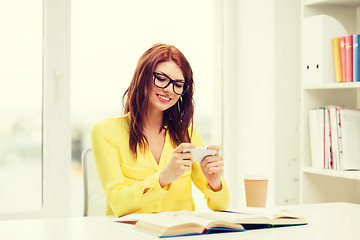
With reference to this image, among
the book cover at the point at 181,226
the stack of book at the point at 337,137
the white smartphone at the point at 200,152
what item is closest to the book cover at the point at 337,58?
the stack of book at the point at 337,137

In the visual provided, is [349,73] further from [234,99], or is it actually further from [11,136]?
[11,136]

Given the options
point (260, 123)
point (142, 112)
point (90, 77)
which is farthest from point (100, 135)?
point (260, 123)

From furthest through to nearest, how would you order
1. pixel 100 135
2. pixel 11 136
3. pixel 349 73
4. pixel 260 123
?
pixel 260 123 < pixel 11 136 < pixel 349 73 < pixel 100 135

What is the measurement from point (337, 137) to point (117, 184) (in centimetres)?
124

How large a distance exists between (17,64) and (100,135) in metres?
1.24

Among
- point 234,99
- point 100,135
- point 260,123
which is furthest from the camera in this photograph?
point 234,99

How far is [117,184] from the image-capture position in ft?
5.86

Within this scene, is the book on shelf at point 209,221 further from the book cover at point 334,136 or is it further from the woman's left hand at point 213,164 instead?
the book cover at point 334,136

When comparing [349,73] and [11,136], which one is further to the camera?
[11,136]

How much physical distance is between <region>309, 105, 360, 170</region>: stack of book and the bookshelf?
8cm

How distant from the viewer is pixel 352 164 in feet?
8.01

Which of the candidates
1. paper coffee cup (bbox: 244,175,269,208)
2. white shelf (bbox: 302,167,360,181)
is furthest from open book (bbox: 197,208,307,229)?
white shelf (bbox: 302,167,360,181)

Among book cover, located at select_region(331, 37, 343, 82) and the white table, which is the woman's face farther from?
book cover, located at select_region(331, 37, 343, 82)

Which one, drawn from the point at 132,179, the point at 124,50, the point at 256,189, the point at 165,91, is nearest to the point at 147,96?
the point at 165,91
